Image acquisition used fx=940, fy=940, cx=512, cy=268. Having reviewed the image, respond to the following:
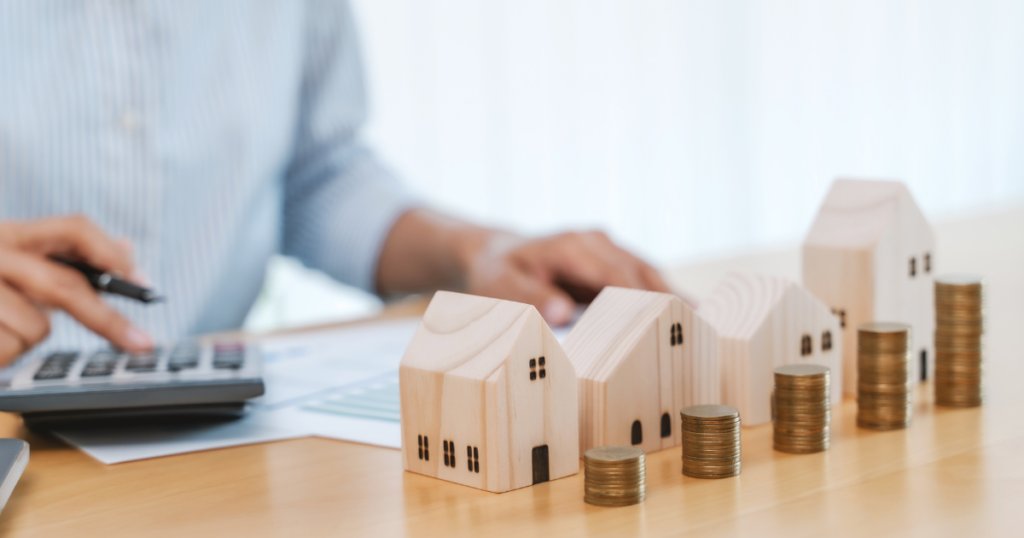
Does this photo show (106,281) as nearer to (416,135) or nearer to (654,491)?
(654,491)

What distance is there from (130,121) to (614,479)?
0.85 meters

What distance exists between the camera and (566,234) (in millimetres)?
990

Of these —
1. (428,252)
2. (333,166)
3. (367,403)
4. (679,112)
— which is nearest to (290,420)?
(367,403)

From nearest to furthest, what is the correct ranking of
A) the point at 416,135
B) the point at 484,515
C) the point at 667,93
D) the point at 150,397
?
the point at 484,515, the point at 150,397, the point at 416,135, the point at 667,93

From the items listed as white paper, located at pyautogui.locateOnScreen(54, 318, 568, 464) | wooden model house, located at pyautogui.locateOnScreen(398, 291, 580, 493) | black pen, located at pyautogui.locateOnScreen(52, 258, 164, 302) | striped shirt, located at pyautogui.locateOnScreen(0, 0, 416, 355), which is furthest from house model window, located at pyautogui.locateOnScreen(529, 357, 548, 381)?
striped shirt, located at pyautogui.locateOnScreen(0, 0, 416, 355)

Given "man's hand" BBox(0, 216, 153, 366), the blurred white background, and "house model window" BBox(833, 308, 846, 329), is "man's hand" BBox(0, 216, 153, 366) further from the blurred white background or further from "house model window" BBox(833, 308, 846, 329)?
the blurred white background

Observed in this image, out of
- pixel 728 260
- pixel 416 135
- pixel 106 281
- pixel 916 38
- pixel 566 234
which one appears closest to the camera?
pixel 106 281

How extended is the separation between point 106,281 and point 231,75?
534mm

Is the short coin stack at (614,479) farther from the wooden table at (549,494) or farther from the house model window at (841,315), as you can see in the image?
the house model window at (841,315)

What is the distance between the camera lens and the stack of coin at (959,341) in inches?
22.8

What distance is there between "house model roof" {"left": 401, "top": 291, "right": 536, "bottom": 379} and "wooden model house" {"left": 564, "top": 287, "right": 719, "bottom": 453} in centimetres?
6

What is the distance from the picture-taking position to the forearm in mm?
1117

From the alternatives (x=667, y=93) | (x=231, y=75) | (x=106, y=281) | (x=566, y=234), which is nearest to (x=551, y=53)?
(x=667, y=93)

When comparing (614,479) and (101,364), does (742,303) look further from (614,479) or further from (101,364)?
(101,364)
